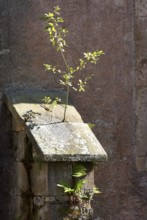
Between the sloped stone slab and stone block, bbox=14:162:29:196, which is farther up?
the sloped stone slab

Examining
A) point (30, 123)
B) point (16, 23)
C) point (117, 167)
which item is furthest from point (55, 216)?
point (16, 23)

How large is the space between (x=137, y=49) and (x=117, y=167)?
138cm

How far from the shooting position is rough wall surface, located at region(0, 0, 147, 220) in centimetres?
670

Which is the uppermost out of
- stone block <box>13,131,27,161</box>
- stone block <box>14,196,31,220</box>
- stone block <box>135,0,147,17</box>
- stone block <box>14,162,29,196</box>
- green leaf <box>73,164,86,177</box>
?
stone block <box>135,0,147,17</box>

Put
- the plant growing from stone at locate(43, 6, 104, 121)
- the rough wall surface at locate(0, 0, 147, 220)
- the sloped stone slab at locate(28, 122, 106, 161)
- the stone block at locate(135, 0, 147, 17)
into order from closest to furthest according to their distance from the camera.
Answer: the sloped stone slab at locate(28, 122, 106, 161)
the plant growing from stone at locate(43, 6, 104, 121)
the rough wall surface at locate(0, 0, 147, 220)
the stone block at locate(135, 0, 147, 17)

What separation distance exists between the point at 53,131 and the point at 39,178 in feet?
1.51

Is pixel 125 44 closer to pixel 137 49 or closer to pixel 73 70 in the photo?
pixel 137 49

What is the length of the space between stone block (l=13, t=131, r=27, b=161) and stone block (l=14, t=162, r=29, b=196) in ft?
0.25

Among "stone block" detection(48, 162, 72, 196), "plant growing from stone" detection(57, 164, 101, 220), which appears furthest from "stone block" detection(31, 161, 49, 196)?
"plant growing from stone" detection(57, 164, 101, 220)

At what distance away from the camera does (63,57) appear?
662 cm

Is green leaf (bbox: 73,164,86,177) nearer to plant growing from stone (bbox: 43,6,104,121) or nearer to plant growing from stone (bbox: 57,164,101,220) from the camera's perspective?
plant growing from stone (bbox: 57,164,101,220)

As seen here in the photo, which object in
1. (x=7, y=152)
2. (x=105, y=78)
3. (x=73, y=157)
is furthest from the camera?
(x=105, y=78)

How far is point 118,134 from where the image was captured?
7191 millimetres

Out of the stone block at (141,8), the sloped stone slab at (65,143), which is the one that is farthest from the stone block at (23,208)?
the stone block at (141,8)
